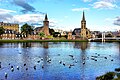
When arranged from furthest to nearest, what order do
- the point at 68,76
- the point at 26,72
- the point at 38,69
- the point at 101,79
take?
1. the point at 38,69
2. the point at 26,72
3. the point at 68,76
4. the point at 101,79

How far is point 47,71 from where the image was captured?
49.1 meters

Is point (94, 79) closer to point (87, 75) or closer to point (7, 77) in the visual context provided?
point (87, 75)

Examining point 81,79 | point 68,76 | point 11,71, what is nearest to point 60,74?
point 68,76

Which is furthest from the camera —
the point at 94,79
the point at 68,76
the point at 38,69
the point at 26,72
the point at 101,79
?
the point at 38,69

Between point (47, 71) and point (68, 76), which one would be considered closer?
point (68, 76)

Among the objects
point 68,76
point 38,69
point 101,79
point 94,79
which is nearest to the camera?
point 101,79

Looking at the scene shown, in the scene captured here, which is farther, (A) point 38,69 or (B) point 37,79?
(A) point 38,69

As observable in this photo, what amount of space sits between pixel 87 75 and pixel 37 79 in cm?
942

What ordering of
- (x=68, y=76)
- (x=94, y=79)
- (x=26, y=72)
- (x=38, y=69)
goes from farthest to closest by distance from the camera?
(x=38, y=69) < (x=26, y=72) < (x=68, y=76) < (x=94, y=79)

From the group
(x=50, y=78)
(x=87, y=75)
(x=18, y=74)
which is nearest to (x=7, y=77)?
(x=18, y=74)

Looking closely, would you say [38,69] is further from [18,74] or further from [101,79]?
[101,79]

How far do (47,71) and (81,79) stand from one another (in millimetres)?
9243

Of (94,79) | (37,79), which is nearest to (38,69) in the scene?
(37,79)

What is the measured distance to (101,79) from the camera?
119ft
